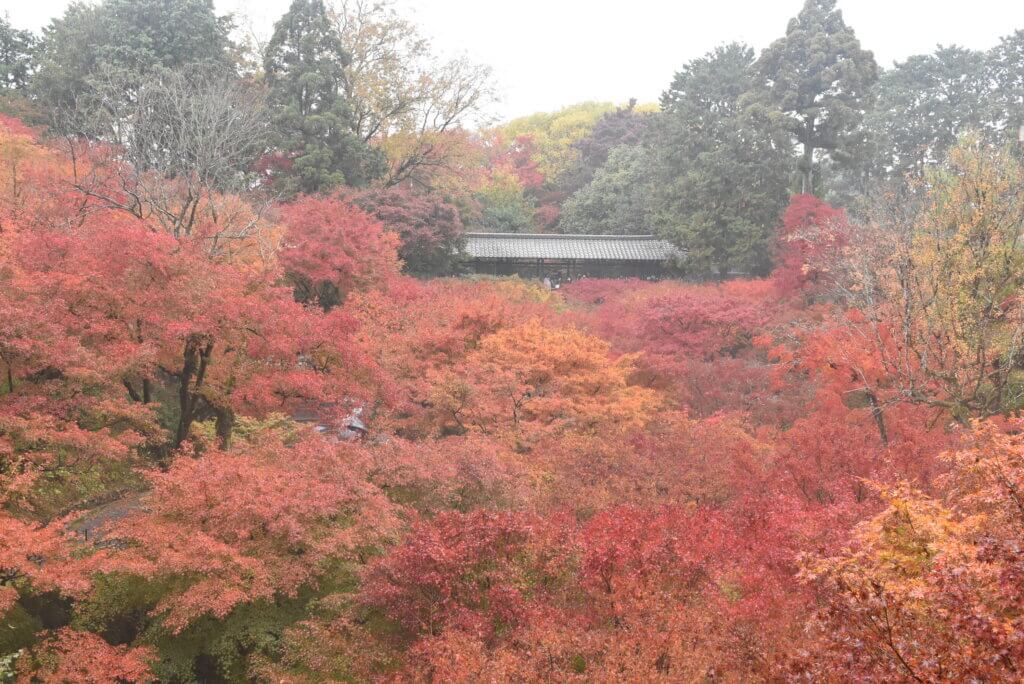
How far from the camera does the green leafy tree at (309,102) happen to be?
1097 inches

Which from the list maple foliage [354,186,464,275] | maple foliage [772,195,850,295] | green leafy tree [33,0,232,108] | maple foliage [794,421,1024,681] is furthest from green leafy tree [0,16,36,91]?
maple foliage [794,421,1024,681]

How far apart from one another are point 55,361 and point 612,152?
34093mm

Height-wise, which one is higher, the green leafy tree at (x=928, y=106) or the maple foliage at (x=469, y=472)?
the green leafy tree at (x=928, y=106)

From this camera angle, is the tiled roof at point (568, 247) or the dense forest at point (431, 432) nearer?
the dense forest at point (431, 432)

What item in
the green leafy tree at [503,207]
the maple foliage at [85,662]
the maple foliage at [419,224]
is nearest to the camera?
the maple foliage at [85,662]

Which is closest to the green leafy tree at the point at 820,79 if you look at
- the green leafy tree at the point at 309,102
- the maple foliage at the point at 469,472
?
the maple foliage at the point at 469,472

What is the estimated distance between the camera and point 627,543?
9.00 meters

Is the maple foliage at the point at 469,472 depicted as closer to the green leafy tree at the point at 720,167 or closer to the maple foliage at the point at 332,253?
the maple foliage at the point at 332,253

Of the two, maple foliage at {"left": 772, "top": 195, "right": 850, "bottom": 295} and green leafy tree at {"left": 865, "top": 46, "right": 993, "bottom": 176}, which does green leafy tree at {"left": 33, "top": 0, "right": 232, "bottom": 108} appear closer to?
maple foliage at {"left": 772, "top": 195, "right": 850, "bottom": 295}

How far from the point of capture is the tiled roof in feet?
113

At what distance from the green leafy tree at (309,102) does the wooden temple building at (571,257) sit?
766 centimetres

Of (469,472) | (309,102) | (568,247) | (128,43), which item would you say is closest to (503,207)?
(568,247)

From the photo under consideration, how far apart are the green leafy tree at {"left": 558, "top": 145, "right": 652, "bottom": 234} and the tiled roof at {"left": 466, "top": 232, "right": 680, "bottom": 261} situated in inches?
100

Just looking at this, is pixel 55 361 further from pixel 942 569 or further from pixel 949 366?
pixel 949 366
